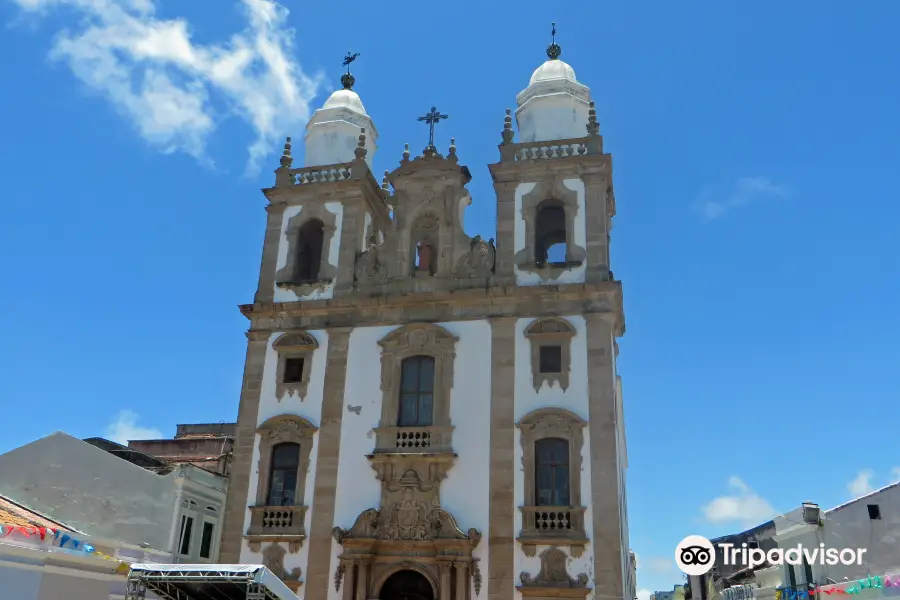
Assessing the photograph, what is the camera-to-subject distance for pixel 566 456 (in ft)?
73.9

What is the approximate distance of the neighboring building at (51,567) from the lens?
1539 centimetres

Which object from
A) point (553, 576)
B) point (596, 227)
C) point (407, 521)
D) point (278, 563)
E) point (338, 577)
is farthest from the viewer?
point (596, 227)

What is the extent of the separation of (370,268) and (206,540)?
9748 millimetres

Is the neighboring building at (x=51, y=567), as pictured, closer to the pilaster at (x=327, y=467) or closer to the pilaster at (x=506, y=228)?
the pilaster at (x=327, y=467)

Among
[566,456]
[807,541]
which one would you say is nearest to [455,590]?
[566,456]

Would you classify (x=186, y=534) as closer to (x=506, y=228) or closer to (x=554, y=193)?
(x=506, y=228)

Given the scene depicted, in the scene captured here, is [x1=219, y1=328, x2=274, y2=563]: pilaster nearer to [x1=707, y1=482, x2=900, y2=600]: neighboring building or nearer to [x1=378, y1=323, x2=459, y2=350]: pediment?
[x1=378, y1=323, x2=459, y2=350]: pediment

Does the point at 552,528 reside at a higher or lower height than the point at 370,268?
lower

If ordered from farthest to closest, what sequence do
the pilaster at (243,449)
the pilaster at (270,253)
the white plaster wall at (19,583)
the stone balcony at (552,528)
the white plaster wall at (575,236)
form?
1. the pilaster at (270,253)
2. the white plaster wall at (575,236)
3. the pilaster at (243,449)
4. the stone balcony at (552,528)
5. the white plaster wall at (19,583)

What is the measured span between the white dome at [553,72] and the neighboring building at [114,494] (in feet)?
55.9

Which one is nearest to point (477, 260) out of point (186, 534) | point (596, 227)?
point (596, 227)

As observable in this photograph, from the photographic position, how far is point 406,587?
22.2 metres

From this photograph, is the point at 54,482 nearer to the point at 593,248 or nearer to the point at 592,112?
the point at 593,248

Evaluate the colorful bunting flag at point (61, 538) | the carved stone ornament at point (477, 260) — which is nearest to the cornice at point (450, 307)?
the carved stone ornament at point (477, 260)
